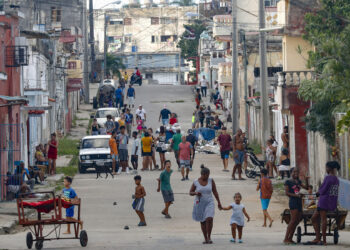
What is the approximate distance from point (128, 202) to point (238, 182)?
6.20m

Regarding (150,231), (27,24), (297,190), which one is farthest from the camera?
(27,24)

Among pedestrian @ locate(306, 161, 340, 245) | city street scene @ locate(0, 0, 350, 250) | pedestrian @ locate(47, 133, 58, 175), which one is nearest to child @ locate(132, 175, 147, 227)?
city street scene @ locate(0, 0, 350, 250)

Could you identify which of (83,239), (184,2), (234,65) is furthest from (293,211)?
(184,2)

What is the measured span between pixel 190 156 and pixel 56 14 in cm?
4663

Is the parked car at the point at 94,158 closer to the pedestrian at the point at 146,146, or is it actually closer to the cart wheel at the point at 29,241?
the pedestrian at the point at 146,146

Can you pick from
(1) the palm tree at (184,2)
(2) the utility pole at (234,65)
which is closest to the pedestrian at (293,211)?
(2) the utility pole at (234,65)

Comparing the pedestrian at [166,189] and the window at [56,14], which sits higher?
the window at [56,14]

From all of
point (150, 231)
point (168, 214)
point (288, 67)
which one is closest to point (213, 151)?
point (288, 67)

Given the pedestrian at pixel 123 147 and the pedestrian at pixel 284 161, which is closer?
the pedestrian at pixel 284 161

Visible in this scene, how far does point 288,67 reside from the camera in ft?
128

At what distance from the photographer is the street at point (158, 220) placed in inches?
757

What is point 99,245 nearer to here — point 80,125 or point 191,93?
point 80,125

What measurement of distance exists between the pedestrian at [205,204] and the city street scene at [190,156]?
26 millimetres

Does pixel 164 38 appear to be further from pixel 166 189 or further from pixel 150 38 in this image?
pixel 166 189
